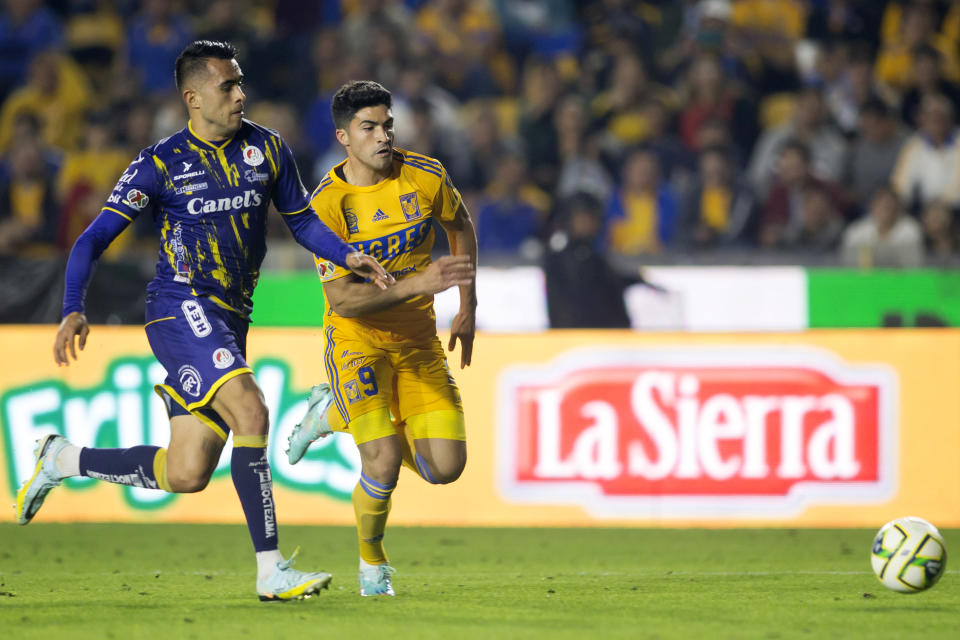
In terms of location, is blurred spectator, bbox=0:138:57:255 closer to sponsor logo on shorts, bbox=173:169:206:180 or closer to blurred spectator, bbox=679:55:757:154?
blurred spectator, bbox=679:55:757:154

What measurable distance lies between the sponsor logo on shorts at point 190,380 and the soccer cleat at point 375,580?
1.14 meters

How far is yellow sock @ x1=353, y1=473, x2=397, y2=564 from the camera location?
6012 millimetres

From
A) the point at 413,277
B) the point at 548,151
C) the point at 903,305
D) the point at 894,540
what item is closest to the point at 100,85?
the point at 548,151

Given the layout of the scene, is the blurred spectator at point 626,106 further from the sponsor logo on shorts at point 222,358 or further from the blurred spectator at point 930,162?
the sponsor logo on shorts at point 222,358

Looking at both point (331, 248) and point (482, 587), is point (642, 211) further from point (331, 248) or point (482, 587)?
point (331, 248)

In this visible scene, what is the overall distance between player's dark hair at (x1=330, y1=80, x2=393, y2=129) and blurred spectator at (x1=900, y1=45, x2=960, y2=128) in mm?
8223

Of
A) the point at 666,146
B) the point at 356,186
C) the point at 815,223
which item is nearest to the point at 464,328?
the point at 356,186

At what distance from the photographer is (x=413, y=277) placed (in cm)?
557

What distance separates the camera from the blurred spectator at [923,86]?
12859 mm

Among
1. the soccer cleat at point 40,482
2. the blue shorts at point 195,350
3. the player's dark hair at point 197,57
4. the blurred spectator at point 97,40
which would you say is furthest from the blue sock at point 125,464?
the blurred spectator at point 97,40

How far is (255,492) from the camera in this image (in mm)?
5492

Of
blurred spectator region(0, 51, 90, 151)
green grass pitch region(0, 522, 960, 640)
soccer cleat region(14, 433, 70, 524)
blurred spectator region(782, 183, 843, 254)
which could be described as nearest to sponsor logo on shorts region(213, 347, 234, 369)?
green grass pitch region(0, 522, 960, 640)

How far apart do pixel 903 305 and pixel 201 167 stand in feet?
19.0

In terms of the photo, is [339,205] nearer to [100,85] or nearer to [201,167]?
[201,167]
